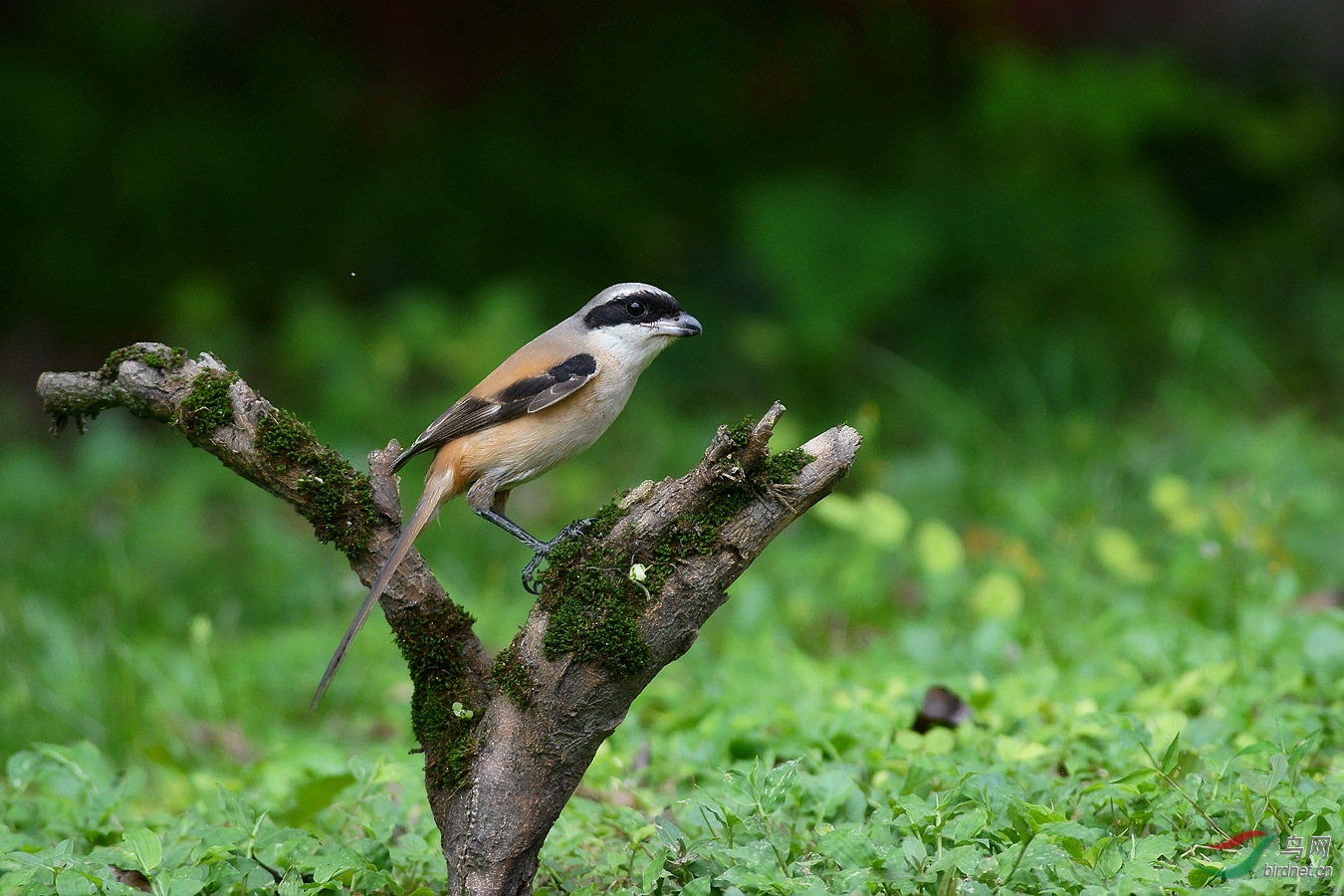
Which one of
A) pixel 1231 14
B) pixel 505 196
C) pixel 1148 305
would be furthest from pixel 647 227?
pixel 1231 14

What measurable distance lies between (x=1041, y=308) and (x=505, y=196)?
4165 mm

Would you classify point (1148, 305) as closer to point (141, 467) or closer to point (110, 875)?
point (141, 467)

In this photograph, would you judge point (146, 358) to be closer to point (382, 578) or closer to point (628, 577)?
point (382, 578)

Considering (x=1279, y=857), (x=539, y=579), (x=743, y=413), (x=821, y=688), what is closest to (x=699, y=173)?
(x=743, y=413)

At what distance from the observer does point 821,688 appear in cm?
442

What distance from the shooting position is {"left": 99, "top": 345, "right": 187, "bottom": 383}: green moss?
3.09 meters

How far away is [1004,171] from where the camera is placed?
→ 9.41 m

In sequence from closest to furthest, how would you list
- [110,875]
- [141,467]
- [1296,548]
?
[110,875], [1296,548], [141,467]

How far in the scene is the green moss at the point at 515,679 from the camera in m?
3.07

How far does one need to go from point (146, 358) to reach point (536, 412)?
3.40 ft

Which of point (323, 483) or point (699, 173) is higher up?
point (699, 173)

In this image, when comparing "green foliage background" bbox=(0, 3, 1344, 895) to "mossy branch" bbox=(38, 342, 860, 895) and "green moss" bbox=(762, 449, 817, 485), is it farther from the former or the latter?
"green moss" bbox=(762, 449, 817, 485)

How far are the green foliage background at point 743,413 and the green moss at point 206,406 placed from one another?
0.94 m

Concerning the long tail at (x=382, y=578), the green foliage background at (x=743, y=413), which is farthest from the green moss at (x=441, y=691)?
the green foliage background at (x=743, y=413)
